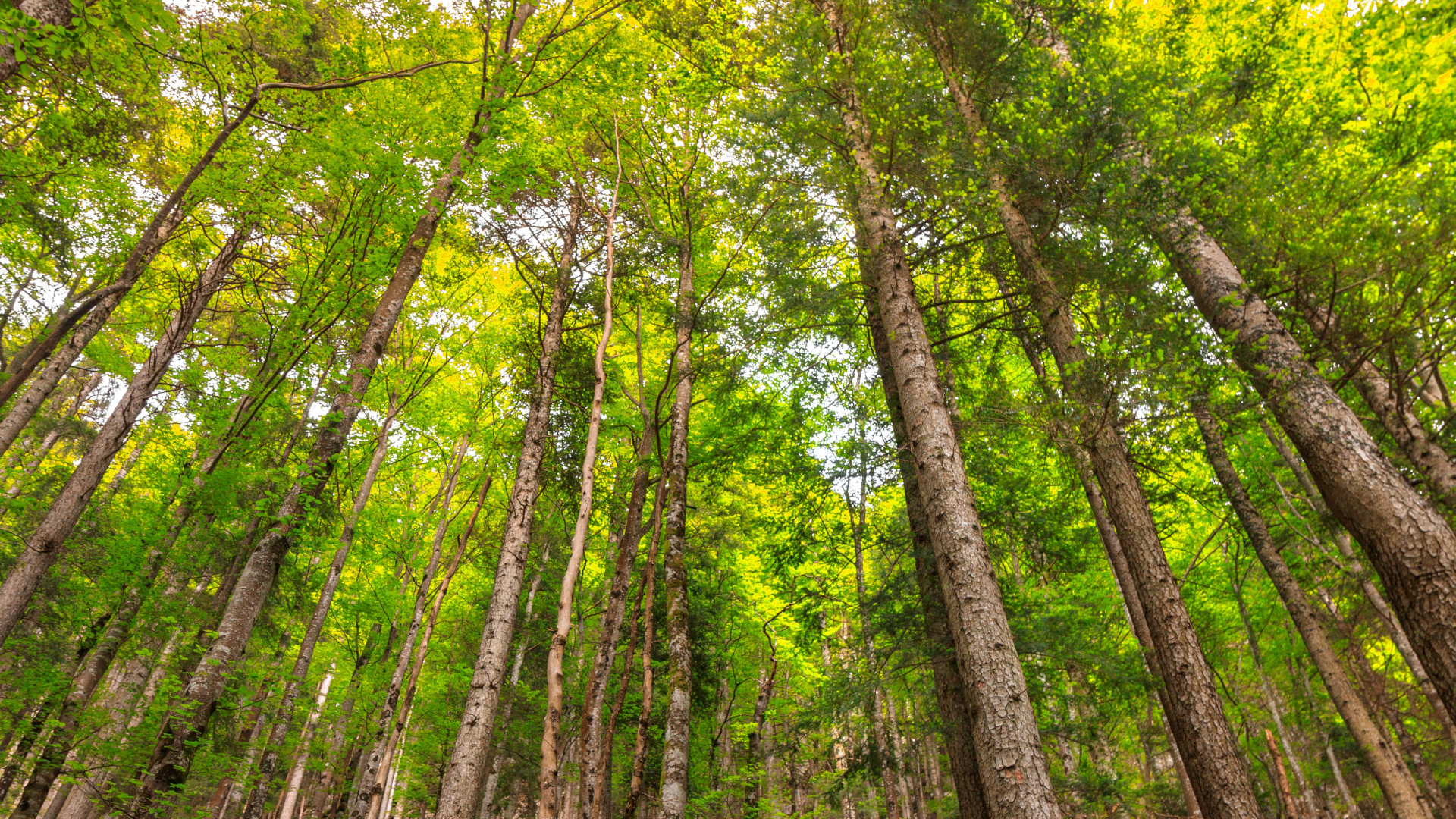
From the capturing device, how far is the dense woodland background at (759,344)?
5.91 metres

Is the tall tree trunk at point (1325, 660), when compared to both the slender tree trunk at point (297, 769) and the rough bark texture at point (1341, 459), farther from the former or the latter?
the slender tree trunk at point (297, 769)

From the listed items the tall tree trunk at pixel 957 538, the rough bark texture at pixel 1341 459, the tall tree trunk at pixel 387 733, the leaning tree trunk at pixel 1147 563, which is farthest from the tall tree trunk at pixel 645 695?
the rough bark texture at pixel 1341 459

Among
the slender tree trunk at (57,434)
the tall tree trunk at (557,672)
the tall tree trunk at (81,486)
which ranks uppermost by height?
the slender tree trunk at (57,434)

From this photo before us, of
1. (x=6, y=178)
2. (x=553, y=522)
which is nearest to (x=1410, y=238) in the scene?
(x=6, y=178)

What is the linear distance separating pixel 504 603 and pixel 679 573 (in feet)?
9.64

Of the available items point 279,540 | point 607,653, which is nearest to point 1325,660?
point 607,653

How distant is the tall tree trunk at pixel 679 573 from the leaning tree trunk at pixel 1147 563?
4.54 meters

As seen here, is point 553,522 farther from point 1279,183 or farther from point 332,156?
point 1279,183

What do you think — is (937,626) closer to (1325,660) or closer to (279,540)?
(1325,660)

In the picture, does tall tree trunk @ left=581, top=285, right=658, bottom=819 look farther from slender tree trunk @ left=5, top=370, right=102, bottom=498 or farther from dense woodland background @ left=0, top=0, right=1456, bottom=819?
slender tree trunk @ left=5, top=370, right=102, bottom=498

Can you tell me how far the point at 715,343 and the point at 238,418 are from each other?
21.3 feet

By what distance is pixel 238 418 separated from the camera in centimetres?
646

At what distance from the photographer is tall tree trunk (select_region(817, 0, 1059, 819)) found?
444cm

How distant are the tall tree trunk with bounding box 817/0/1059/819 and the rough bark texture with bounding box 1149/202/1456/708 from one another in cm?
288
